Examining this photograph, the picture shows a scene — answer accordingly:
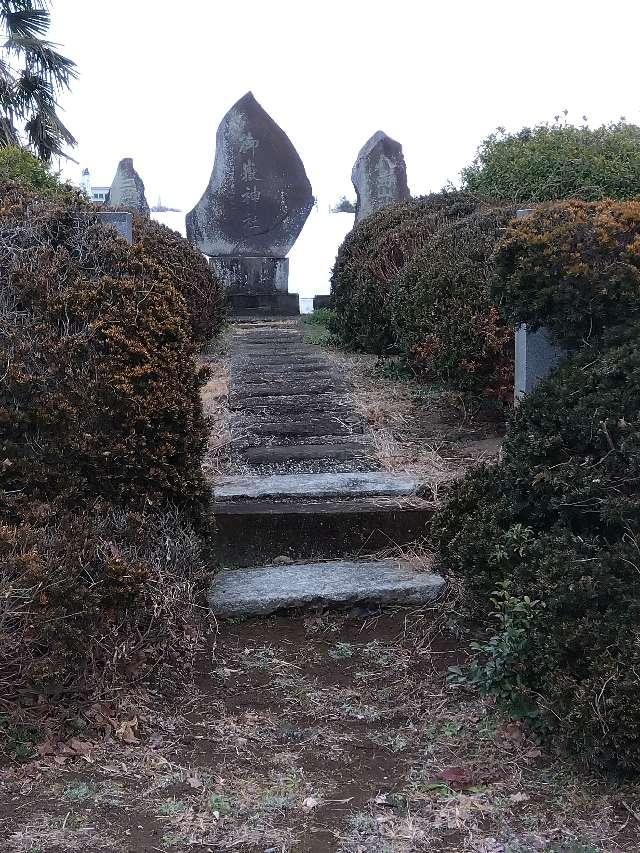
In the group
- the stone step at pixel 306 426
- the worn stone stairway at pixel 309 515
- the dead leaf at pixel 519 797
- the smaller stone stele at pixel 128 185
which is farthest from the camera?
the smaller stone stele at pixel 128 185

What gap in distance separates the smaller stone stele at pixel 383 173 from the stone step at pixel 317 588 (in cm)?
997

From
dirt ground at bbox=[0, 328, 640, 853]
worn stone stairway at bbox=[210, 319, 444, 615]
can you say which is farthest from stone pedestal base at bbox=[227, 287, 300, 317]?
dirt ground at bbox=[0, 328, 640, 853]

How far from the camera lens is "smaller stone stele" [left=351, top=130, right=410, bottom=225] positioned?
1326 cm

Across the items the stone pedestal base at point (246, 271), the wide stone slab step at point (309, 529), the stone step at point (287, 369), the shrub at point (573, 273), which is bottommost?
the wide stone slab step at point (309, 529)

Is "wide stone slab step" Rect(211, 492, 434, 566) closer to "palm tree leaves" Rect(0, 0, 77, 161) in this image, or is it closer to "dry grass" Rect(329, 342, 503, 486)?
"dry grass" Rect(329, 342, 503, 486)

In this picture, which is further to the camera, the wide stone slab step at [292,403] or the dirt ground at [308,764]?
the wide stone slab step at [292,403]

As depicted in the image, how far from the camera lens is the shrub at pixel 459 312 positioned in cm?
554

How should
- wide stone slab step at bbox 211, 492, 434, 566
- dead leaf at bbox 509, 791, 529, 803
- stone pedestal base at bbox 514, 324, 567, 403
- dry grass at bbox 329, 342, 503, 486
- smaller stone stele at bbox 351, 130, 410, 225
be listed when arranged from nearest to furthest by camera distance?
dead leaf at bbox 509, 791, 529, 803 < stone pedestal base at bbox 514, 324, 567, 403 < wide stone slab step at bbox 211, 492, 434, 566 < dry grass at bbox 329, 342, 503, 486 < smaller stone stele at bbox 351, 130, 410, 225

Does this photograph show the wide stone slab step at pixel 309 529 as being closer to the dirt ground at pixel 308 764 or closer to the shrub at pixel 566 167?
the dirt ground at pixel 308 764

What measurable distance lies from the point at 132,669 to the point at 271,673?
2.02ft

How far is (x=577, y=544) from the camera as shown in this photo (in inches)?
112

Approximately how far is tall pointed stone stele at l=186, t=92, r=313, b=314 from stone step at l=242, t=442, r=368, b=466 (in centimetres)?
721

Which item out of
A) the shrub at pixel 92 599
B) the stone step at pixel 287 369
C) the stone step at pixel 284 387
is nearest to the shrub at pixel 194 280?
the stone step at pixel 287 369

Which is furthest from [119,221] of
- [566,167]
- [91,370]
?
[566,167]
